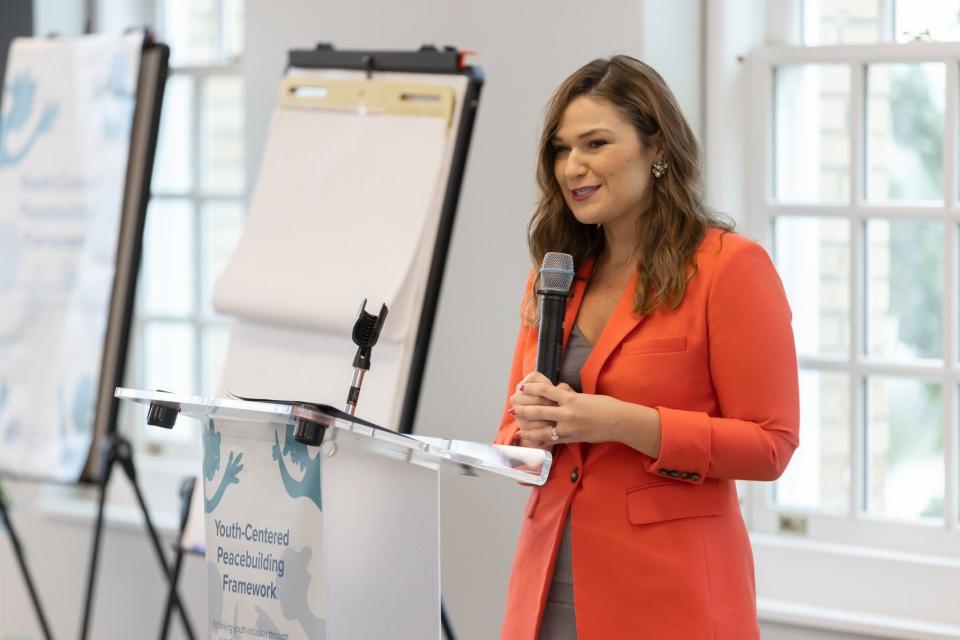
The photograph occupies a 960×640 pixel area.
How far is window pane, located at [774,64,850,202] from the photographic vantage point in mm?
2727

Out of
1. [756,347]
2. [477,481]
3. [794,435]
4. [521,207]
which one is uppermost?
[521,207]

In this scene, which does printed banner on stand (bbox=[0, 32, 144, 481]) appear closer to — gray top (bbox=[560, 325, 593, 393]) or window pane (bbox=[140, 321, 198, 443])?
window pane (bbox=[140, 321, 198, 443])

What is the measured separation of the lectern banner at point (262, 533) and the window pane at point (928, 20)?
1766 mm

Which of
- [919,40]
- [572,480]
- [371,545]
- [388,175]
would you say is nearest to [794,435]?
[572,480]

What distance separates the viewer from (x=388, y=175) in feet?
8.02

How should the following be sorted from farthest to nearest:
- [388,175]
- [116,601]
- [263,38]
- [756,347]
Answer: [116,601]
[263,38]
[388,175]
[756,347]

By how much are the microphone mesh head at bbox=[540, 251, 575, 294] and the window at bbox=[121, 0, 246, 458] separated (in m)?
1.95

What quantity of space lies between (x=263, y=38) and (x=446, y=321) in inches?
36.4

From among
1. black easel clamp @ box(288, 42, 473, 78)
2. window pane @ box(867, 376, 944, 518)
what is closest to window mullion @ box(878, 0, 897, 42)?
window pane @ box(867, 376, 944, 518)

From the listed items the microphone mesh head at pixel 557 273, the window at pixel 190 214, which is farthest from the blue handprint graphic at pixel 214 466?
the window at pixel 190 214

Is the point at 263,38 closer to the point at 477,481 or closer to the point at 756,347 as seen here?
the point at 477,481

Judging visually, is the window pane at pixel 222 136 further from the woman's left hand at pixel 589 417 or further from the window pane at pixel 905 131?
the woman's left hand at pixel 589 417

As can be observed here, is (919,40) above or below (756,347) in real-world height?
above

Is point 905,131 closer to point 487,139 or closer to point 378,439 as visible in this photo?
point 487,139
